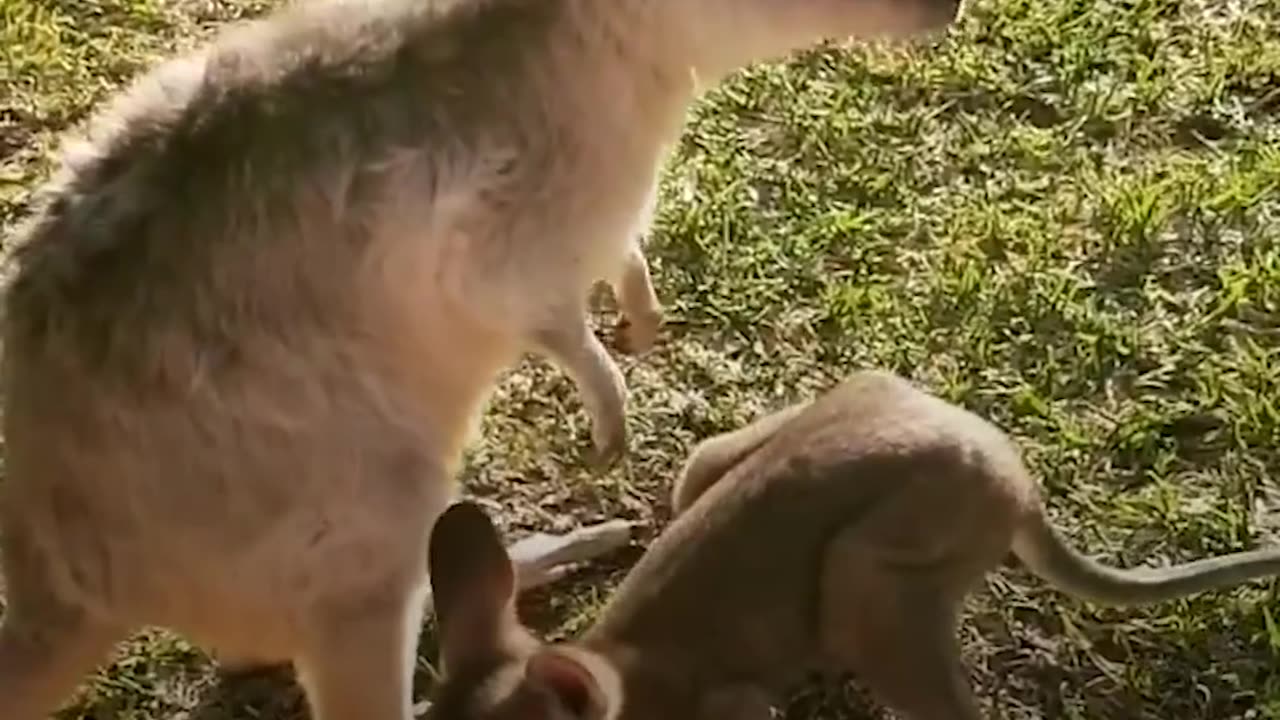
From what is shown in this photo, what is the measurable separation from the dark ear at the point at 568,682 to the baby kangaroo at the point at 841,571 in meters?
0.30

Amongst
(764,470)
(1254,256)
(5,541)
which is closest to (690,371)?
(764,470)

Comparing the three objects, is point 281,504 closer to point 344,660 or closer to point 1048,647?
point 344,660

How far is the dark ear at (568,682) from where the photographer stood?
2.58m

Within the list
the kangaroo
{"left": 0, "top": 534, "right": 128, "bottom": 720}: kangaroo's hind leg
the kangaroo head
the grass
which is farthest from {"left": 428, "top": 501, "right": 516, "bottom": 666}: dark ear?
the grass

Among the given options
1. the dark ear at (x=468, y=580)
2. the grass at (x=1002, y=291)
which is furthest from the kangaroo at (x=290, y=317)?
the grass at (x=1002, y=291)

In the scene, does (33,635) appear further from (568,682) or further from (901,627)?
(901,627)

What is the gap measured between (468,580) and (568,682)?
0.24 meters

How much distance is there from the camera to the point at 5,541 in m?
2.87

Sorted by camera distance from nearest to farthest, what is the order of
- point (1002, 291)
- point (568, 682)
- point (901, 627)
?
1. point (568, 682)
2. point (901, 627)
3. point (1002, 291)

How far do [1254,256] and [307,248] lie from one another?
68.7 inches

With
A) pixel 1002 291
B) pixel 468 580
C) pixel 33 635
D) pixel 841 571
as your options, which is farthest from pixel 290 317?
pixel 1002 291

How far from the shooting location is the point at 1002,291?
3760 millimetres

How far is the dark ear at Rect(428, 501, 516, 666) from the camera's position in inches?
107

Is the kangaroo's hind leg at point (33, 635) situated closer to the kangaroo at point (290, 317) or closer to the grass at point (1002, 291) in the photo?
the kangaroo at point (290, 317)
